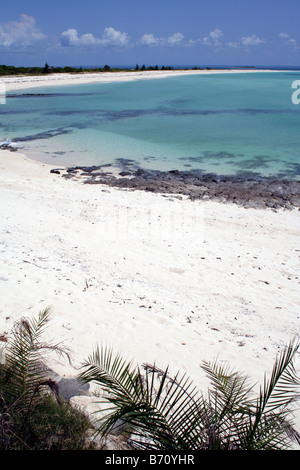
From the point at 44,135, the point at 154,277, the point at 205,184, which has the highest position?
the point at 44,135

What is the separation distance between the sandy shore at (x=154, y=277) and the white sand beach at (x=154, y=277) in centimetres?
2

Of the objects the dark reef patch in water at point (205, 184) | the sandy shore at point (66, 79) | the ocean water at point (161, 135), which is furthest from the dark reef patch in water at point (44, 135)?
the sandy shore at point (66, 79)

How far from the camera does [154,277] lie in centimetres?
645

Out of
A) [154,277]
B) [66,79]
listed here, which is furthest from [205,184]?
[66,79]

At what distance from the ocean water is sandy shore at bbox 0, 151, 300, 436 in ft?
20.9

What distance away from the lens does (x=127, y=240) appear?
26.0 ft

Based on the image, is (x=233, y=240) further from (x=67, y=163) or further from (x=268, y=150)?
(x=268, y=150)

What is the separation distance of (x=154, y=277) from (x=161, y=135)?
17372mm

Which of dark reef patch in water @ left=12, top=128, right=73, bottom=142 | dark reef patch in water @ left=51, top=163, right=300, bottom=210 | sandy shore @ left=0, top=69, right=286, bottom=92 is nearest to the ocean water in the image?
dark reef patch in water @ left=12, top=128, right=73, bottom=142

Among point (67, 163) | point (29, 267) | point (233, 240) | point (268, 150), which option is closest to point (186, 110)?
point (268, 150)

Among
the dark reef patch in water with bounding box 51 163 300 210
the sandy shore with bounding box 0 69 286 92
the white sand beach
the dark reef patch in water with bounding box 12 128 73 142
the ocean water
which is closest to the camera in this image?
the white sand beach

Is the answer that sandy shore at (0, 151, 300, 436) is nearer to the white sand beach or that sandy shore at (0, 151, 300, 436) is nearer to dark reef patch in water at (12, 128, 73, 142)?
the white sand beach

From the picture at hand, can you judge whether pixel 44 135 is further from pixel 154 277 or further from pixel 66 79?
pixel 66 79

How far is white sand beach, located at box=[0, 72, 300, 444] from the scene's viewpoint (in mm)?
4598
